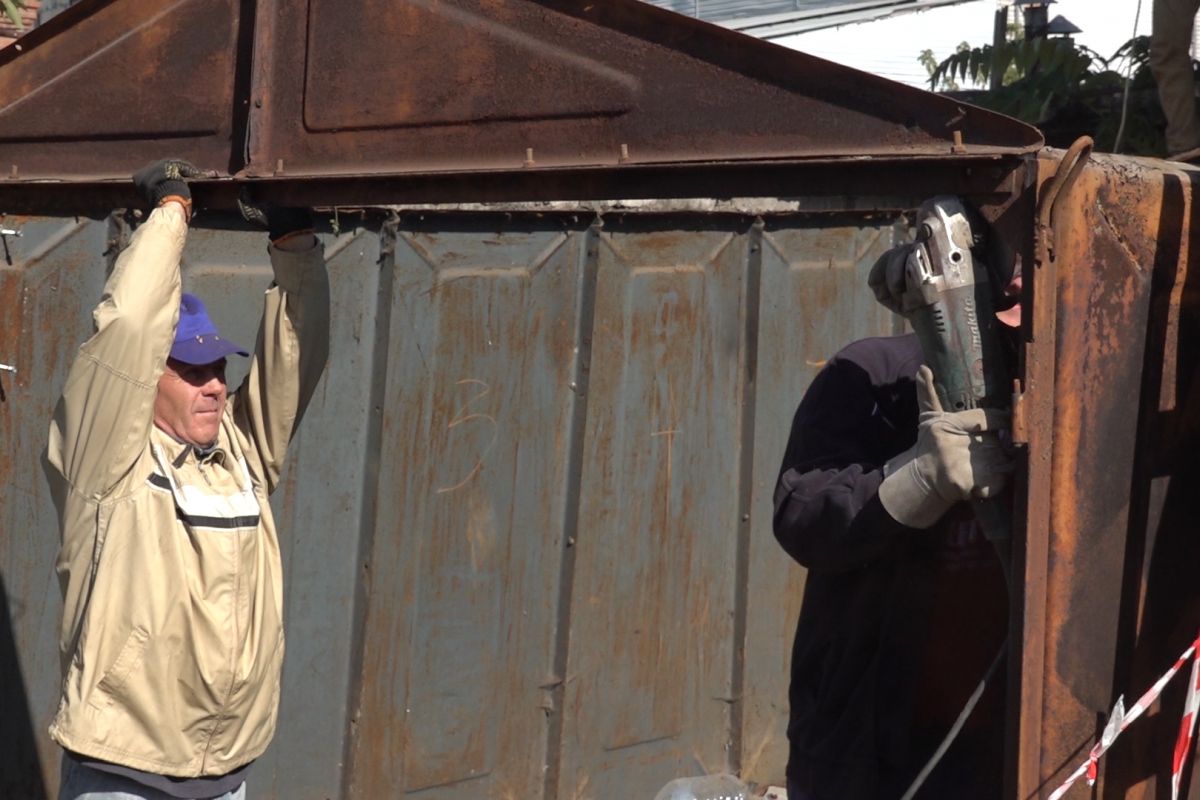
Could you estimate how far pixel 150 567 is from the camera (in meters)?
3.35

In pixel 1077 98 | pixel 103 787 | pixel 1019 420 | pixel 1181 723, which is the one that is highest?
pixel 1077 98

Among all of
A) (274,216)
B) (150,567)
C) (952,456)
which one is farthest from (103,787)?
(952,456)

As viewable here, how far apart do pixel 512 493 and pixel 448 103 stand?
2654mm

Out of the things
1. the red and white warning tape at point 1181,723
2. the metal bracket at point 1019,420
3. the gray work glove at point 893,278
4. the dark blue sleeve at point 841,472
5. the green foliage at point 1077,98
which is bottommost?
the red and white warning tape at point 1181,723

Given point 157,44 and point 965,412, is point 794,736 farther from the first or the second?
point 157,44

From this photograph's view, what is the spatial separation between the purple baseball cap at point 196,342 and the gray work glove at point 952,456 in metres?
1.73

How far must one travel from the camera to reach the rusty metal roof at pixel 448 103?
2.77m

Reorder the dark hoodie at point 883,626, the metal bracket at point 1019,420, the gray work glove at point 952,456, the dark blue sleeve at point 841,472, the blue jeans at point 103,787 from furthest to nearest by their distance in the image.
Answer: the blue jeans at point 103,787 → the dark hoodie at point 883,626 → the dark blue sleeve at point 841,472 → the gray work glove at point 952,456 → the metal bracket at point 1019,420

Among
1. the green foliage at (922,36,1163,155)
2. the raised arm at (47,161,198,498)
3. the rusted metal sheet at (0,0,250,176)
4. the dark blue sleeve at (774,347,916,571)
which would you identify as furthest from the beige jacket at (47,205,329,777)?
the green foliage at (922,36,1163,155)

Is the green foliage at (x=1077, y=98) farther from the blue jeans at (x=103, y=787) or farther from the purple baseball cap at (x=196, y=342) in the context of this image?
the blue jeans at (x=103, y=787)

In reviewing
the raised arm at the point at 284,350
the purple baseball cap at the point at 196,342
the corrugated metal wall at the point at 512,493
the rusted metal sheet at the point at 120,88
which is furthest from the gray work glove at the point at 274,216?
the corrugated metal wall at the point at 512,493

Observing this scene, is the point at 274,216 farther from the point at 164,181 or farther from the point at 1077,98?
the point at 1077,98

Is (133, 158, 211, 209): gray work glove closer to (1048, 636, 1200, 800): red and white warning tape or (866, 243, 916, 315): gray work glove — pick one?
(866, 243, 916, 315): gray work glove

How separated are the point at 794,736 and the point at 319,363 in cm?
158
